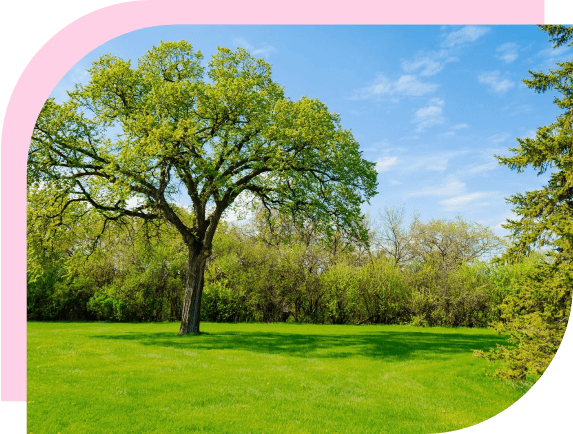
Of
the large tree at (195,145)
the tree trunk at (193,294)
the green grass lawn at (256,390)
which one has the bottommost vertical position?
the green grass lawn at (256,390)

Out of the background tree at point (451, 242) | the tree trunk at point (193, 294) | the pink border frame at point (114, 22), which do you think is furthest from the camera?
the background tree at point (451, 242)

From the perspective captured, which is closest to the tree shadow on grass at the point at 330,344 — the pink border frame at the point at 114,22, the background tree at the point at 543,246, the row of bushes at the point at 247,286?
the background tree at the point at 543,246

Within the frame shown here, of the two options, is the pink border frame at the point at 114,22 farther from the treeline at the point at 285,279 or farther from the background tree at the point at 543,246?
the treeline at the point at 285,279

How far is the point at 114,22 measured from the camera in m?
5.67

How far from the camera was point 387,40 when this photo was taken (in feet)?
25.0

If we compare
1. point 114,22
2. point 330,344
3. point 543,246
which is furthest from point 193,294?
point 543,246

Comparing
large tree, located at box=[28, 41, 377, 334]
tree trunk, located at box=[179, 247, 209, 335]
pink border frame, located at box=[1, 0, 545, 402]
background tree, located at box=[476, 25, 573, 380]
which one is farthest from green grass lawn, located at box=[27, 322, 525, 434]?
large tree, located at box=[28, 41, 377, 334]

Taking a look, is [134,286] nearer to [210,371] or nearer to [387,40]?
[210,371]

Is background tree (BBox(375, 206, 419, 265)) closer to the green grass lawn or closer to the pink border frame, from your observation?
the green grass lawn

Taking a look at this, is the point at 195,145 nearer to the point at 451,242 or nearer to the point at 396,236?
the point at 396,236

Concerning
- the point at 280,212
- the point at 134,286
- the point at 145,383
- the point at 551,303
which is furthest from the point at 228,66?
the point at 134,286

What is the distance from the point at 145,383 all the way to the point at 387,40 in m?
7.48

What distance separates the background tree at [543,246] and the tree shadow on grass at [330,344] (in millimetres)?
3349

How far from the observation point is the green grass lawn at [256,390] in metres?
5.05
